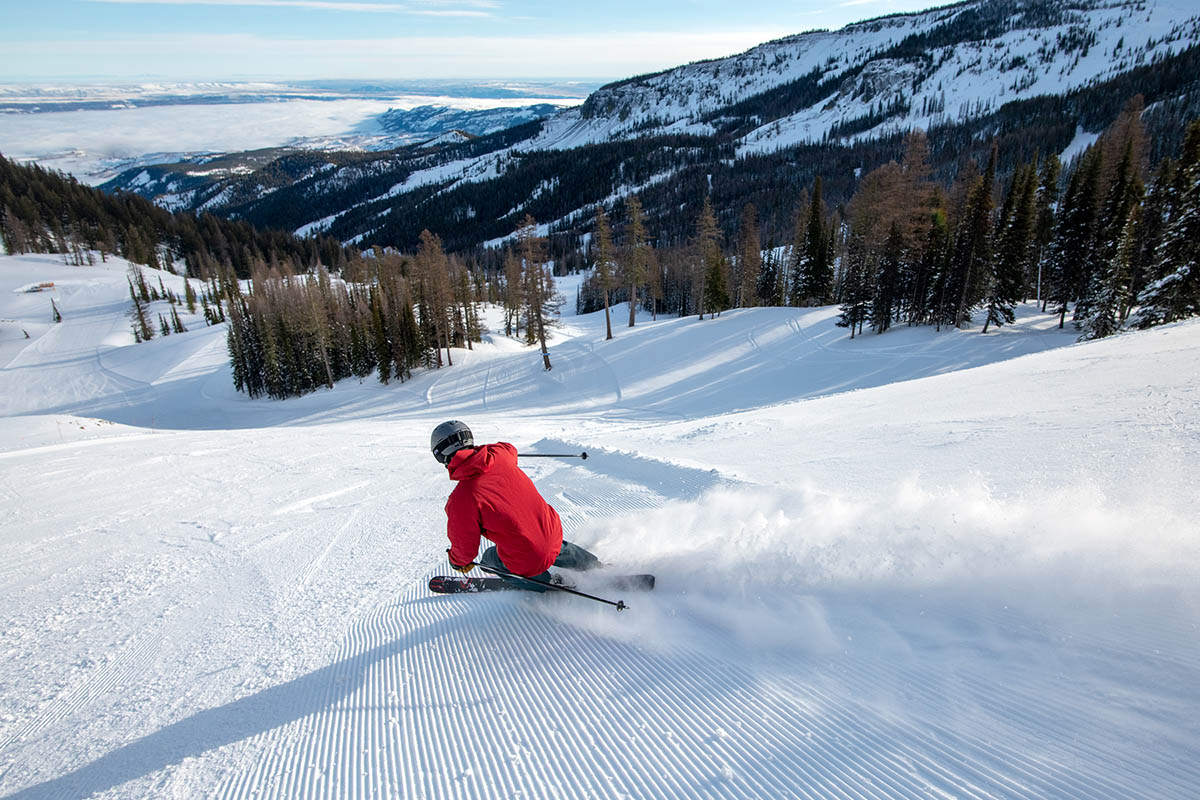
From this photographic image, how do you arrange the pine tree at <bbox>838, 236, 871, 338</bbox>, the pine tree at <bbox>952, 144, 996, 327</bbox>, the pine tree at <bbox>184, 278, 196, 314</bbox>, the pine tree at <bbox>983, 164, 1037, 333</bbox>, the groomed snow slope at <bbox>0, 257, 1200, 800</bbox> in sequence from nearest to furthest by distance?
the groomed snow slope at <bbox>0, 257, 1200, 800</bbox> < the pine tree at <bbox>983, 164, 1037, 333</bbox> < the pine tree at <bbox>952, 144, 996, 327</bbox> < the pine tree at <bbox>838, 236, 871, 338</bbox> < the pine tree at <bbox>184, 278, 196, 314</bbox>

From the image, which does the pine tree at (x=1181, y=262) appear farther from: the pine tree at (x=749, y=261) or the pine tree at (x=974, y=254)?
the pine tree at (x=749, y=261)

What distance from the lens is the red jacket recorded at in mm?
4395

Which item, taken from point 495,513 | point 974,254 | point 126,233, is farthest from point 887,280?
point 126,233

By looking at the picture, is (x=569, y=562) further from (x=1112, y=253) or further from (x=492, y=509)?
(x=1112, y=253)

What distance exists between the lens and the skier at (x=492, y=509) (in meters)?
4.40

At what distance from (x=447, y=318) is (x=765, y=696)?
44800 millimetres

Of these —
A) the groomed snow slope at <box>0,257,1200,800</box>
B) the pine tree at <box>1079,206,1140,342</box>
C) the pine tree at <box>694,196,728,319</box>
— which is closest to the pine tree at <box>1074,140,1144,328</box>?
the pine tree at <box>1079,206,1140,342</box>

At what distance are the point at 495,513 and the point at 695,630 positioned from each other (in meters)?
1.97

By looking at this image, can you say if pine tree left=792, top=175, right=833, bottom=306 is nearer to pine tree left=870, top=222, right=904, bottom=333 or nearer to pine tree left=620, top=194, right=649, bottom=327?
pine tree left=870, top=222, right=904, bottom=333

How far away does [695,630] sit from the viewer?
4.16 m

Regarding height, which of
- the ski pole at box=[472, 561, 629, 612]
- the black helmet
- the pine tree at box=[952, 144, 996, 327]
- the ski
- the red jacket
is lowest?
the ski

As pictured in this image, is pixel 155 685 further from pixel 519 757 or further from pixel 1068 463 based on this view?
pixel 1068 463

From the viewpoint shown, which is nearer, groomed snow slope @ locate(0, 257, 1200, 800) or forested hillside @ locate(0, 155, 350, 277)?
groomed snow slope @ locate(0, 257, 1200, 800)

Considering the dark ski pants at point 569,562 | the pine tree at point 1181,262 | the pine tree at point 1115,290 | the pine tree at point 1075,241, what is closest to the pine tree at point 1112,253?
the pine tree at point 1115,290
